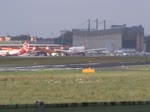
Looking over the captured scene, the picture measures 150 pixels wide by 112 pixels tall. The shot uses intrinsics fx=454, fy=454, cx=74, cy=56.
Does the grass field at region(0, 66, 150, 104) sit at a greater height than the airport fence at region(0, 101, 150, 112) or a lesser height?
lesser

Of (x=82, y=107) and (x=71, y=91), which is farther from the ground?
(x=82, y=107)

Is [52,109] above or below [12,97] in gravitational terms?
above

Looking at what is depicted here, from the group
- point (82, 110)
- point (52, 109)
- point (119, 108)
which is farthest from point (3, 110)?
point (119, 108)

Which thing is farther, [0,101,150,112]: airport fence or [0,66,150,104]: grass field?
[0,66,150,104]: grass field

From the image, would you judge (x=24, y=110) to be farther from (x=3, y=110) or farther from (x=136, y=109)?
(x=136, y=109)

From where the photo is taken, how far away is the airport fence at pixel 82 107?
27.3 feet

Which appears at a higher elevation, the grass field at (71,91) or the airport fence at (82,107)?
the airport fence at (82,107)

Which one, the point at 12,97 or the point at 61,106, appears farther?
the point at 12,97

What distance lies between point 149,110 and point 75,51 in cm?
16325

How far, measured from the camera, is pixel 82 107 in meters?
8.58

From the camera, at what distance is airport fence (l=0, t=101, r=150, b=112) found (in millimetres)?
8336

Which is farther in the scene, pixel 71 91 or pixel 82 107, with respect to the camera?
pixel 71 91

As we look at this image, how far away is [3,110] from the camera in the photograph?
330 inches

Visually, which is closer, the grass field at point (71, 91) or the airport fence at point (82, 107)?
the airport fence at point (82, 107)
